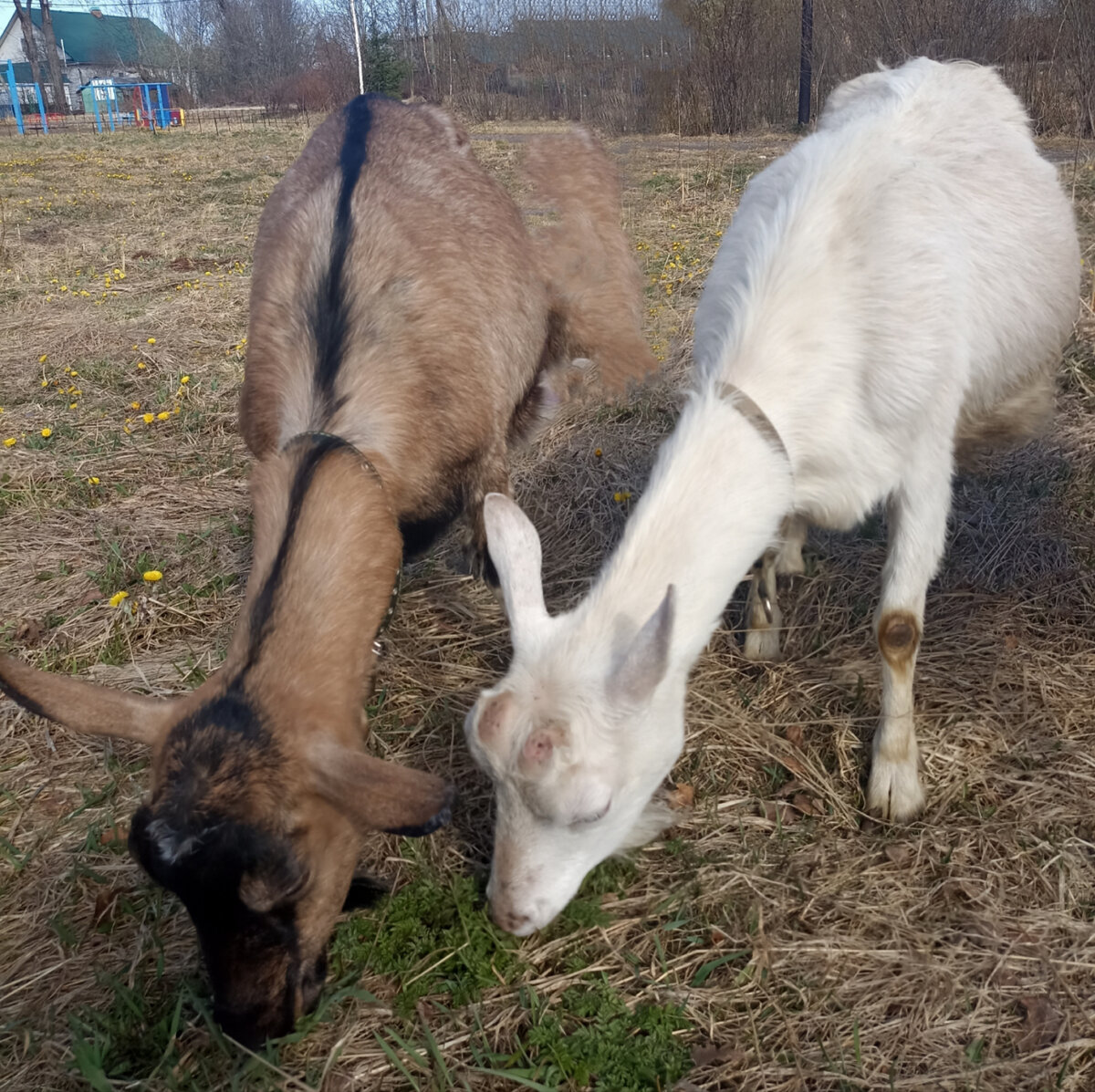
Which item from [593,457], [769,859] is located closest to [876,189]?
[769,859]

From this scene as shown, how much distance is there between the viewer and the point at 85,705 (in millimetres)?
2250

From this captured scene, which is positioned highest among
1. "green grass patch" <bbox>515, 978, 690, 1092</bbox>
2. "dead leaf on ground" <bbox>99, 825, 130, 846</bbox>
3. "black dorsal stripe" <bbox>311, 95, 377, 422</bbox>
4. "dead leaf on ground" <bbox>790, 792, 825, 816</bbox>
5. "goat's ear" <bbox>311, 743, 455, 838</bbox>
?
"black dorsal stripe" <bbox>311, 95, 377, 422</bbox>

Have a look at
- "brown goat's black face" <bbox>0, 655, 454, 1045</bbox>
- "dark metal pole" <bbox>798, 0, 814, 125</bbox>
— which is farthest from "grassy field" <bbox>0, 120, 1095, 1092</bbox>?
"dark metal pole" <bbox>798, 0, 814, 125</bbox>

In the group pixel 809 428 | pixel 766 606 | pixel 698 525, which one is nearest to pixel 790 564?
pixel 766 606

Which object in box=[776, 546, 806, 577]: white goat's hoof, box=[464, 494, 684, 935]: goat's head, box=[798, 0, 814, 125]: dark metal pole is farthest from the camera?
box=[798, 0, 814, 125]: dark metal pole

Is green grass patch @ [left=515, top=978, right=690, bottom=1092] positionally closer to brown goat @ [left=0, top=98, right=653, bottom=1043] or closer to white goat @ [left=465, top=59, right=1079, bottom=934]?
white goat @ [left=465, top=59, right=1079, bottom=934]

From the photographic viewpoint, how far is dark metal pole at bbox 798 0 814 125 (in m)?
14.9

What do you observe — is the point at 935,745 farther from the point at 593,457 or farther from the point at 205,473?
the point at 205,473

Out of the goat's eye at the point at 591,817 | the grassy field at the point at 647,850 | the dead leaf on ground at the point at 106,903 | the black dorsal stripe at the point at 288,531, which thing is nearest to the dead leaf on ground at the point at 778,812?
the grassy field at the point at 647,850

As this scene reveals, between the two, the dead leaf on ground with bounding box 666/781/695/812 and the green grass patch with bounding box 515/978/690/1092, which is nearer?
the green grass patch with bounding box 515/978/690/1092

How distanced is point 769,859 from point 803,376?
1.34 metres

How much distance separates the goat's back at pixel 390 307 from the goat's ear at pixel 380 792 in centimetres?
110

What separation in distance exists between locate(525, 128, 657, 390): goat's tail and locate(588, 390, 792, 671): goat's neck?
1984 millimetres

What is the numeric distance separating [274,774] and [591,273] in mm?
3125
